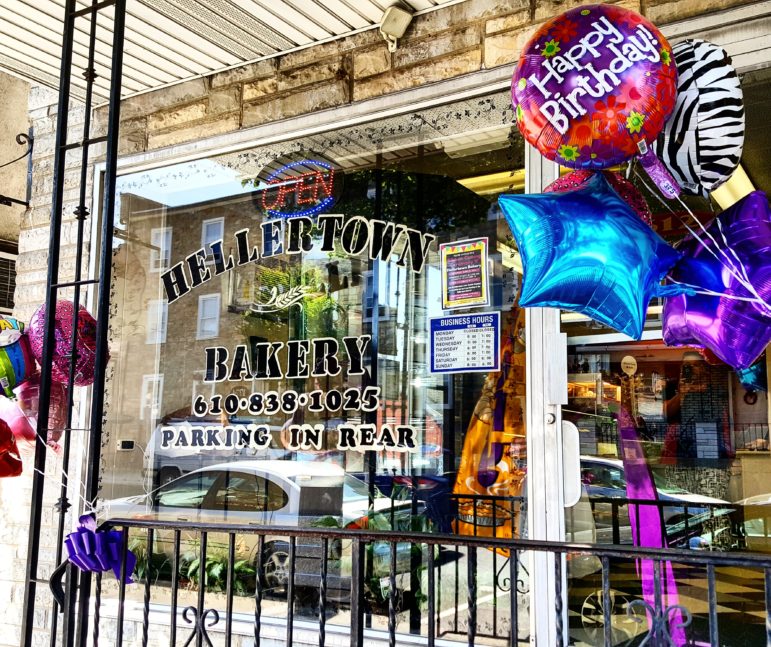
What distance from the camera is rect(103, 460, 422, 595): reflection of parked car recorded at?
11.0 ft

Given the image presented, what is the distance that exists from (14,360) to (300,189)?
1580mm

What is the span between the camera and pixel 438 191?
341cm

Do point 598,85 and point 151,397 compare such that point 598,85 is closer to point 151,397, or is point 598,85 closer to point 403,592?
point 403,592

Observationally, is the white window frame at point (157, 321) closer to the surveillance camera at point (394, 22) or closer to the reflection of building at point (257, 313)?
the reflection of building at point (257, 313)

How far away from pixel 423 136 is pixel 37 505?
7.54 ft

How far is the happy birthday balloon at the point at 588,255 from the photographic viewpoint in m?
1.88

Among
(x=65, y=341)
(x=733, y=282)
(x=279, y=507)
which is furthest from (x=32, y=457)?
(x=733, y=282)

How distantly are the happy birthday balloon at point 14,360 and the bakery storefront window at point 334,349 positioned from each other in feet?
2.78

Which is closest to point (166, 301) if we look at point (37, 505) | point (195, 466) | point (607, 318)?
point (195, 466)

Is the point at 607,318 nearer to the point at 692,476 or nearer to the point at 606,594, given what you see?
the point at 606,594

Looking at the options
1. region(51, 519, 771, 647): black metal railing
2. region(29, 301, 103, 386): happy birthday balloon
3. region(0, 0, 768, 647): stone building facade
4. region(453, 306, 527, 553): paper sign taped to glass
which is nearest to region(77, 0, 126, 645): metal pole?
region(51, 519, 771, 647): black metal railing

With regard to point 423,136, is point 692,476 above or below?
below

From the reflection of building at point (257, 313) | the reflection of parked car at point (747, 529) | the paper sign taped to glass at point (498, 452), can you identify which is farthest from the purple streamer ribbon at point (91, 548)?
the reflection of parked car at point (747, 529)

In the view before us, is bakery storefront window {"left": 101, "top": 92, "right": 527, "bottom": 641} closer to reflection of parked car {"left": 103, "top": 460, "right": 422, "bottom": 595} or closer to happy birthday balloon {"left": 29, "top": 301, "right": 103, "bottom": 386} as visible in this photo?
reflection of parked car {"left": 103, "top": 460, "right": 422, "bottom": 595}
